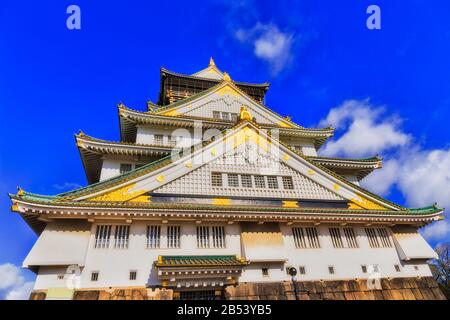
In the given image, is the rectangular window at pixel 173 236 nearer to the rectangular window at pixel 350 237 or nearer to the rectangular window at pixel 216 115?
the rectangular window at pixel 350 237

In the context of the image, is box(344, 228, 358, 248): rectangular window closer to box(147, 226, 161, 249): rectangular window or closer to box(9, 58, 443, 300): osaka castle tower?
box(9, 58, 443, 300): osaka castle tower

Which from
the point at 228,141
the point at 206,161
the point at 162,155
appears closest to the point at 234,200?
the point at 206,161

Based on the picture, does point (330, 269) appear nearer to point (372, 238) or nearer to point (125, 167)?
point (372, 238)

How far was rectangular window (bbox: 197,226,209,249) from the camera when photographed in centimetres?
1365

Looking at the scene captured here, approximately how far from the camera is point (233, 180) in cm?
1623

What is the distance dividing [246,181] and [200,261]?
5.92 m

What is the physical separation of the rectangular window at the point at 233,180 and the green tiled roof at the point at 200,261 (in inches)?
170

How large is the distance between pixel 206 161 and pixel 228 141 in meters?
2.22

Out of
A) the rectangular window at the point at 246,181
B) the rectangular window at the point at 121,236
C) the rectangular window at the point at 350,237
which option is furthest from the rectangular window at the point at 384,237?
the rectangular window at the point at 121,236

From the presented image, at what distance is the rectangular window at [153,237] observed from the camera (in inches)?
516

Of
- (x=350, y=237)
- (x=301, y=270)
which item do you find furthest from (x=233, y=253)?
(x=350, y=237)

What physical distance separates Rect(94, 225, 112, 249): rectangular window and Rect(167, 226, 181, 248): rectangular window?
9.49 ft

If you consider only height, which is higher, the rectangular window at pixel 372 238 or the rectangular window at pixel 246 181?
the rectangular window at pixel 246 181
